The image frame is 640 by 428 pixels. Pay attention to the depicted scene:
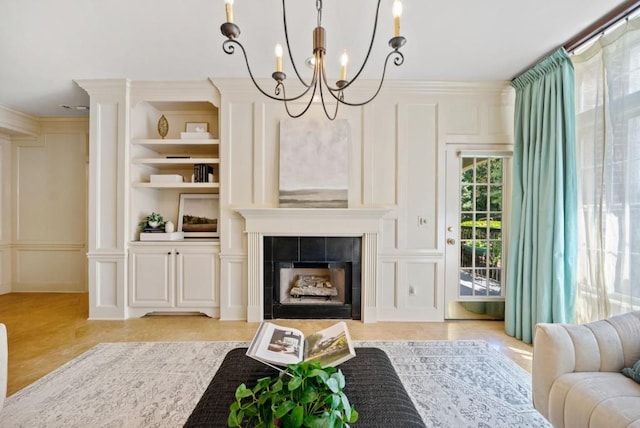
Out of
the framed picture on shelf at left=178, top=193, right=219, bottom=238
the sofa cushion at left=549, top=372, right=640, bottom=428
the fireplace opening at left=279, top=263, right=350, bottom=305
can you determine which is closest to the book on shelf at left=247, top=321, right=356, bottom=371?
the sofa cushion at left=549, top=372, right=640, bottom=428

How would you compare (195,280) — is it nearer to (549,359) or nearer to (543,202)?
(549,359)

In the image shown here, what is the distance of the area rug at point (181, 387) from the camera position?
1.66 m

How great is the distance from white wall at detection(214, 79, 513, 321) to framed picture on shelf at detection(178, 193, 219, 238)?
547 mm

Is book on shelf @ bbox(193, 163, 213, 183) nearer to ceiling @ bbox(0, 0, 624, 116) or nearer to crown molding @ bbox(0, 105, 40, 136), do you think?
ceiling @ bbox(0, 0, 624, 116)

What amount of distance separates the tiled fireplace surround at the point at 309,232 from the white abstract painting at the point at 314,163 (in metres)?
0.14

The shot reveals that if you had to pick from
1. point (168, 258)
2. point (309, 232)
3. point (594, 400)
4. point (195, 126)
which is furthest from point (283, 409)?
point (195, 126)

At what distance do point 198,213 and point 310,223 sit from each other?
1.54 meters

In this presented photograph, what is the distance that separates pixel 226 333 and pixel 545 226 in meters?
3.09

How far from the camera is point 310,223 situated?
3.13 meters

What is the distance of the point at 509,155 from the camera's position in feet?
10.5

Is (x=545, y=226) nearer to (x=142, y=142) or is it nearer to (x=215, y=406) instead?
(x=215, y=406)

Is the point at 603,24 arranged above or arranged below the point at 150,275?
above

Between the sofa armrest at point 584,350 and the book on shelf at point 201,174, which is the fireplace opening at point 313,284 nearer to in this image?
the book on shelf at point 201,174

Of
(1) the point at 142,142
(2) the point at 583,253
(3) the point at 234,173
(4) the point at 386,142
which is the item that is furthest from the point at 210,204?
(2) the point at 583,253
